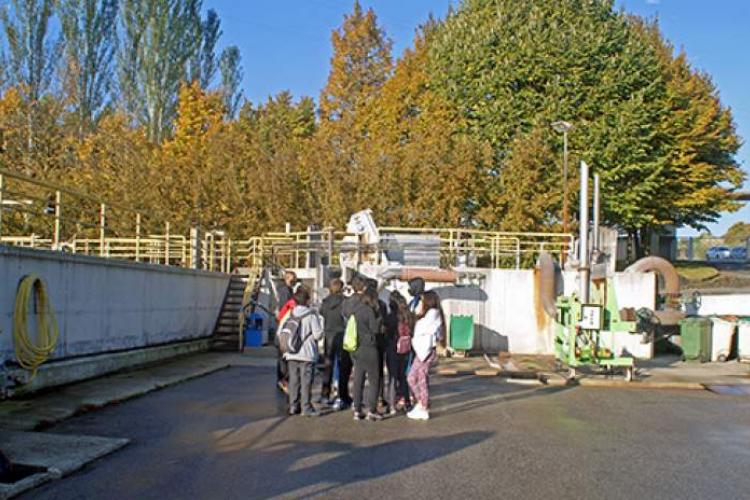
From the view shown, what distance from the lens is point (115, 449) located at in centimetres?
854

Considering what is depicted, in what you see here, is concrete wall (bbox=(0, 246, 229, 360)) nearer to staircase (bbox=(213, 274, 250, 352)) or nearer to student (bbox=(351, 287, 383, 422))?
staircase (bbox=(213, 274, 250, 352))

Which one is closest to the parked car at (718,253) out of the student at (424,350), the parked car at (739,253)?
the parked car at (739,253)

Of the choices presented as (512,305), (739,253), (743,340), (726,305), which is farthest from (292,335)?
(739,253)

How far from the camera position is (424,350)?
10820mm

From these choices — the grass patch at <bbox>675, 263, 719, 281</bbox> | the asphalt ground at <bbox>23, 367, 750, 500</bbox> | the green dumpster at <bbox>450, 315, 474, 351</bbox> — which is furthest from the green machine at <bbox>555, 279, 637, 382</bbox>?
the grass patch at <bbox>675, 263, 719, 281</bbox>

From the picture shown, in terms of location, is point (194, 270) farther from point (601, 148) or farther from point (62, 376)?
point (601, 148)

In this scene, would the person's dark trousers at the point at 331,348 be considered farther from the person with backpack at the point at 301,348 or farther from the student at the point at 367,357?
the student at the point at 367,357

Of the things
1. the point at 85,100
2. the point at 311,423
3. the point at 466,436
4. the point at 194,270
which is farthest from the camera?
the point at 85,100

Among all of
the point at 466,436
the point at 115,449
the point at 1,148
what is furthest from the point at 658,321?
the point at 1,148

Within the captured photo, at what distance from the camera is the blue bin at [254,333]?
20.6m

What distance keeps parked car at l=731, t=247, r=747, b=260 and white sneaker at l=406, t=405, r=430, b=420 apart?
5588 cm

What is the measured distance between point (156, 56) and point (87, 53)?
4.04m

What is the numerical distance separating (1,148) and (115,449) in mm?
32613

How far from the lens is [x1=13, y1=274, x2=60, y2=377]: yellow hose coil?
11.4 m
